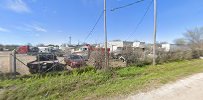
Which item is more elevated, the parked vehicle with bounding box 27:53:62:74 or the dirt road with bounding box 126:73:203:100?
the parked vehicle with bounding box 27:53:62:74

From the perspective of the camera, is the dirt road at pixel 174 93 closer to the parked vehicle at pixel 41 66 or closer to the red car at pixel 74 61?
the parked vehicle at pixel 41 66

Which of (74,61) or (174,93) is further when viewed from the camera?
(74,61)

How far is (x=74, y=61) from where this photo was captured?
17062 mm

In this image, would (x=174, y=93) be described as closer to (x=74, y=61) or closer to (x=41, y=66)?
(x=41, y=66)

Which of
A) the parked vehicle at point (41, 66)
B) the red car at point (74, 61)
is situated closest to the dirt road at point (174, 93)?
the parked vehicle at point (41, 66)

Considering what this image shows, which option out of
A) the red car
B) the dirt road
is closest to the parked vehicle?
the red car

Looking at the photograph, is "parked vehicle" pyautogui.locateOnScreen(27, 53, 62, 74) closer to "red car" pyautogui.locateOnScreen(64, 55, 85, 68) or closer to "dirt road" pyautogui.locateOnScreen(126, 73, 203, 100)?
"red car" pyautogui.locateOnScreen(64, 55, 85, 68)

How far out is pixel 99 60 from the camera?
14844 mm

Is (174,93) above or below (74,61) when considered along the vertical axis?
below

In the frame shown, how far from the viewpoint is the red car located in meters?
15.8

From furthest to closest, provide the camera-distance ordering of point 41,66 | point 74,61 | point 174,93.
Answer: point 74,61
point 41,66
point 174,93

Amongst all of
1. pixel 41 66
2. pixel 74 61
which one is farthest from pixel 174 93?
pixel 74 61

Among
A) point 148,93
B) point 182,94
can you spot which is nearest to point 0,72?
point 148,93

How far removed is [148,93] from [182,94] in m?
1.28
